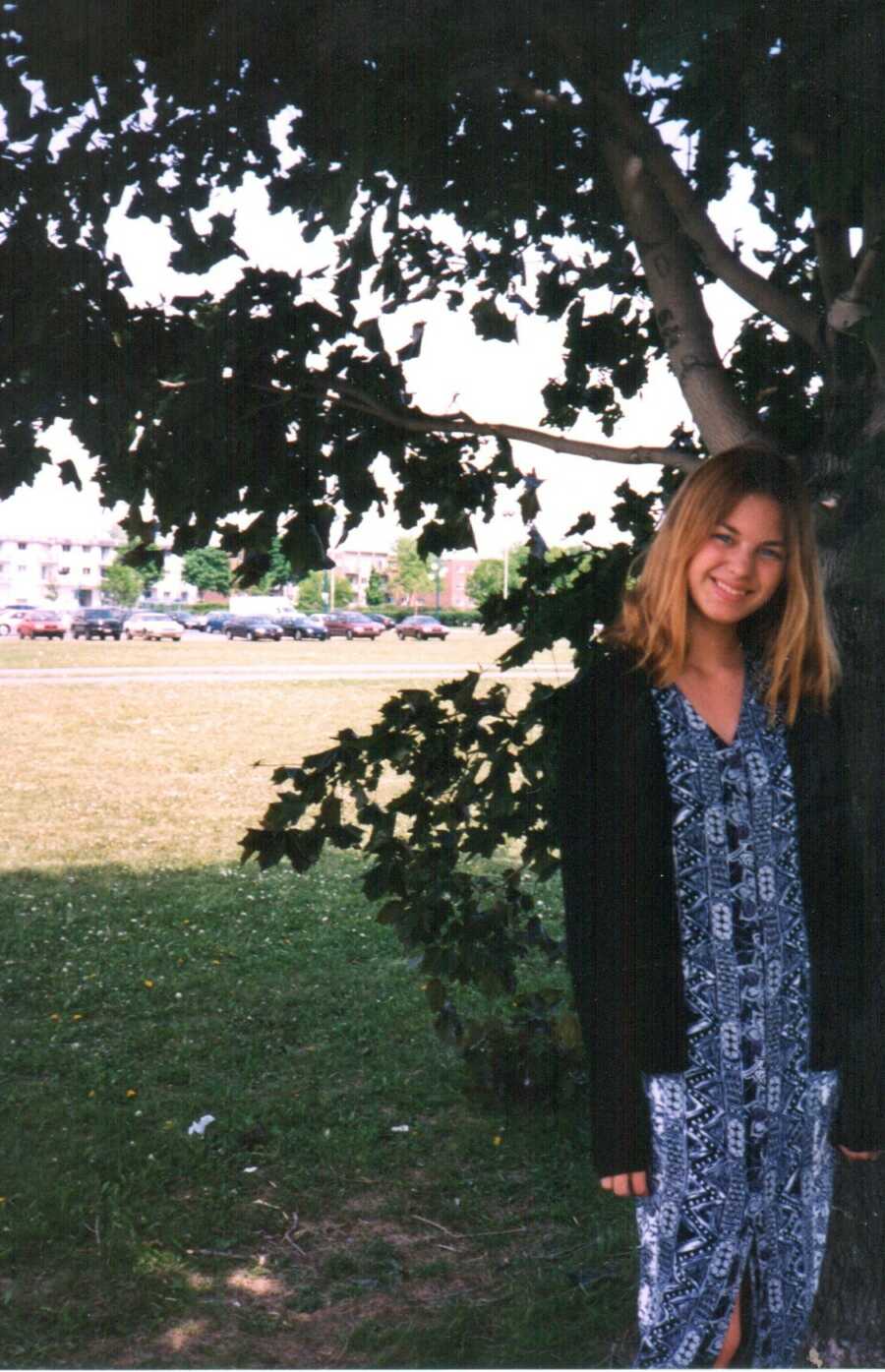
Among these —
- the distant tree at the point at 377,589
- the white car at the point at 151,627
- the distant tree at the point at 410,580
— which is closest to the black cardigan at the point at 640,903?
the white car at the point at 151,627

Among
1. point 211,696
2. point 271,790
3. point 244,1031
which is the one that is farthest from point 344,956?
point 211,696

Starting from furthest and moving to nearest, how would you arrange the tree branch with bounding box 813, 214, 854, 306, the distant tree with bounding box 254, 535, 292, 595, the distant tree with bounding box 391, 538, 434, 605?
1. the distant tree with bounding box 391, 538, 434, 605
2. the distant tree with bounding box 254, 535, 292, 595
3. the tree branch with bounding box 813, 214, 854, 306

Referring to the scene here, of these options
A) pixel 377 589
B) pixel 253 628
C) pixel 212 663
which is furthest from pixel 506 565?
pixel 377 589

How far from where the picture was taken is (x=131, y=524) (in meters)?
3.25

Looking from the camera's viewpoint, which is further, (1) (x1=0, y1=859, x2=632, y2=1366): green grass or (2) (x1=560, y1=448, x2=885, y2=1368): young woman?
(1) (x1=0, y1=859, x2=632, y2=1366): green grass

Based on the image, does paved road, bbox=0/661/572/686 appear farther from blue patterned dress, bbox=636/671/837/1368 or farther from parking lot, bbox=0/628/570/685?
blue patterned dress, bbox=636/671/837/1368

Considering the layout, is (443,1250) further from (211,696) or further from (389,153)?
(211,696)

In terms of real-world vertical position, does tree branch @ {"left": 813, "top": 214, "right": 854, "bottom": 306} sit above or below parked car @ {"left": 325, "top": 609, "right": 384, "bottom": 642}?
below

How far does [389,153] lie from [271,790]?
33.5 ft

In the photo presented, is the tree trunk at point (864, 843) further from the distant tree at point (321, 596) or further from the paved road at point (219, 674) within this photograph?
the distant tree at point (321, 596)

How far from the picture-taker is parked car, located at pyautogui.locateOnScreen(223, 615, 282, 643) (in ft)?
169

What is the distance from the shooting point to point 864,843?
2475 mm

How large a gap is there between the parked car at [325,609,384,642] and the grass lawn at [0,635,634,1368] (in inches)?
1933

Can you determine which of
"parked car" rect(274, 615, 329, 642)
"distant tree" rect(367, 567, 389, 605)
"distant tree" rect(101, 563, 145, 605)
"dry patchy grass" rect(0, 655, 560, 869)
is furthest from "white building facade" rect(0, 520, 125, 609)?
"dry patchy grass" rect(0, 655, 560, 869)
